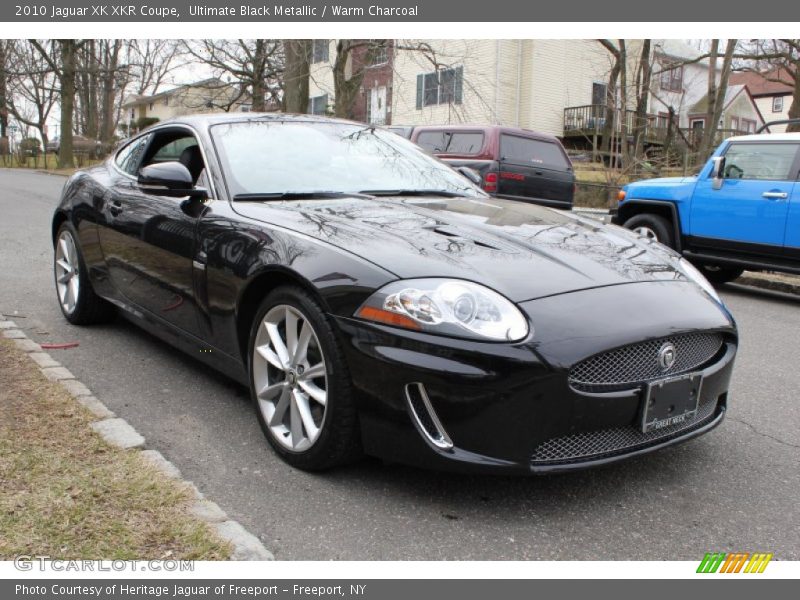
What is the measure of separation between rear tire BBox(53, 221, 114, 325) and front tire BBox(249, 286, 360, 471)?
93.8 inches

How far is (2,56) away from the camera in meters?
40.1

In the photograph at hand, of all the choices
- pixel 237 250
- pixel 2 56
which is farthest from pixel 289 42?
pixel 2 56

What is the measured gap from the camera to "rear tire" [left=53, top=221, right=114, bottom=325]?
16.7 feet

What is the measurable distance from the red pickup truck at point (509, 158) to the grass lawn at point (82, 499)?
890 centimetres

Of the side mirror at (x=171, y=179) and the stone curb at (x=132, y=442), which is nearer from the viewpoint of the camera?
the stone curb at (x=132, y=442)

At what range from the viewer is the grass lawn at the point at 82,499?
2.33 metres

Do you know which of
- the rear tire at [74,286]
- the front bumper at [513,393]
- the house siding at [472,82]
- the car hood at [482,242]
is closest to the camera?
the front bumper at [513,393]

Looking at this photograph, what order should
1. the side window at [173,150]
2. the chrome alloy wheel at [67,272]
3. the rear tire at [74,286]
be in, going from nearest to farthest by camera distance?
the side window at [173,150]
the rear tire at [74,286]
the chrome alloy wheel at [67,272]

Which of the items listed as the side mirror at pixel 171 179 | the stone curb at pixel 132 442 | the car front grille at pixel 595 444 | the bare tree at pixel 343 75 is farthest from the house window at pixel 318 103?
the car front grille at pixel 595 444

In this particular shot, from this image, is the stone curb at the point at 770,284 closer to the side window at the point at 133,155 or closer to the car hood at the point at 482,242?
the car hood at the point at 482,242

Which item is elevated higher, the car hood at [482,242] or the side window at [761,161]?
the side window at [761,161]

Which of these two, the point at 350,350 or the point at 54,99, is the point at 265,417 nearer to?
the point at 350,350

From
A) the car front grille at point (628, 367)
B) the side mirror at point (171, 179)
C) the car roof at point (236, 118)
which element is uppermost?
the car roof at point (236, 118)

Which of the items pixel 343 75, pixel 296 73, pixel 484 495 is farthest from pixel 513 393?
pixel 343 75
